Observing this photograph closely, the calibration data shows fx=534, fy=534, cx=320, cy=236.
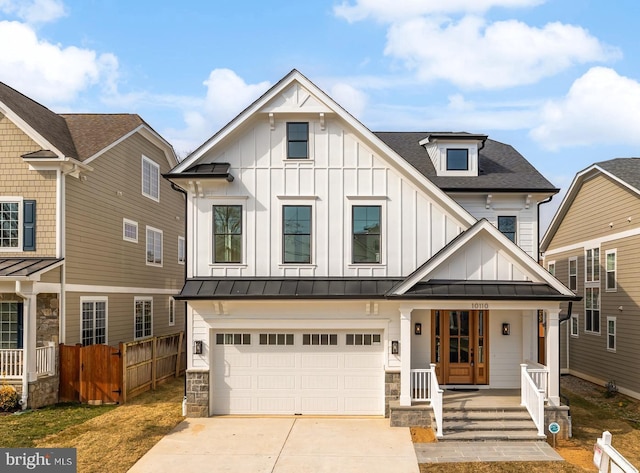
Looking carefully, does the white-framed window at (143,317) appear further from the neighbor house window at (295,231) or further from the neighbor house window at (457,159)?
the neighbor house window at (457,159)

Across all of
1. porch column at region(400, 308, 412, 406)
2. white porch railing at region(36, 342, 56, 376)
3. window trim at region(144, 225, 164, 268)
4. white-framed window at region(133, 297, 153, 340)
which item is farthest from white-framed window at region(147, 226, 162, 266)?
porch column at region(400, 308, 412, 406)

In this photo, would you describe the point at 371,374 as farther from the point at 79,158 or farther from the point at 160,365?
the point at 79,158

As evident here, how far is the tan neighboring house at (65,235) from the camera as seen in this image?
14195mm

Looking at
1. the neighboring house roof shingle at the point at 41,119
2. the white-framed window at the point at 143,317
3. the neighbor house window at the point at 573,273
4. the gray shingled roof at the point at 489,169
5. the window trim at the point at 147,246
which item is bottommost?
the white-framed window at the point at 143,317

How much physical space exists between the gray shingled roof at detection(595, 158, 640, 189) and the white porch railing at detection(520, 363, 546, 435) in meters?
7.87

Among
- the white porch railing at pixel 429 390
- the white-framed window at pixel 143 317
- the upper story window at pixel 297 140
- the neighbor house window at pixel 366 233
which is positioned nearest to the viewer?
the white porch railing at pixel 429 390

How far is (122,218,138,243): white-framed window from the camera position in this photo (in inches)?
750

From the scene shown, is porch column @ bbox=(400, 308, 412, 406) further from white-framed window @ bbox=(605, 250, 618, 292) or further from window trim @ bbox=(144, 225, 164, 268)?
window trim @ bbox=(144, 225, 164, 268)

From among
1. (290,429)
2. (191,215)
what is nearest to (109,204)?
(191,215)

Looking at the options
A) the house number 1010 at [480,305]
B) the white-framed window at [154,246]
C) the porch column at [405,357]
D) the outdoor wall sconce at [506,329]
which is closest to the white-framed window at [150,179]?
→ the white-framed window at [154,246]

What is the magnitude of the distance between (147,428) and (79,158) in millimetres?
8585

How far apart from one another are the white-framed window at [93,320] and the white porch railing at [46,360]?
1563 millimetres

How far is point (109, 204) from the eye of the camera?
17.9 metres

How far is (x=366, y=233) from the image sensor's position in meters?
13.8
